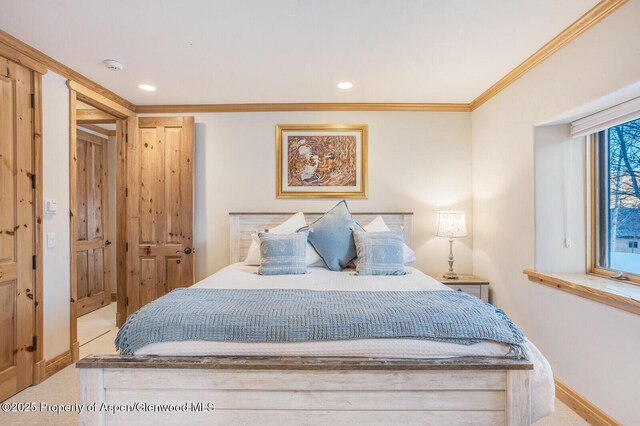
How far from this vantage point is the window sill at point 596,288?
5.76 ft

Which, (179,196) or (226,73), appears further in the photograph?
(179,196)

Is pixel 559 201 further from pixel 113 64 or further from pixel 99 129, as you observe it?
pixel 99 129

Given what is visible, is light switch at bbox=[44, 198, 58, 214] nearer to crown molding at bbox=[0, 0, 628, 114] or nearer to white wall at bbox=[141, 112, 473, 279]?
crown molding at bbox=[0, 0, 628, 114]

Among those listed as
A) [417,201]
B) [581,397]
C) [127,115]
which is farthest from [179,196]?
[581,397]

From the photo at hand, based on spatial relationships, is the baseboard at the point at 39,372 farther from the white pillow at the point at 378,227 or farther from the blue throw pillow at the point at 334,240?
the white pillow at the point at 378,227

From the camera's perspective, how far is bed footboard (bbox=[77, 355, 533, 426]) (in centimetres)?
141

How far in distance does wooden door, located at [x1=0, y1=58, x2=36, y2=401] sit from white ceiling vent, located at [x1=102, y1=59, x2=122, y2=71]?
1.65ft

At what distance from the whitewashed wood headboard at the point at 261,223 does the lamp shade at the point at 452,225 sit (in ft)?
1.12

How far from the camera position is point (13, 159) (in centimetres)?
228

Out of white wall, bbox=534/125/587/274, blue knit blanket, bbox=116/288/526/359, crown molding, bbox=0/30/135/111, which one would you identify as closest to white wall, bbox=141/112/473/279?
white wall, bbox=534/125/587/274

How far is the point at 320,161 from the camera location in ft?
11.8

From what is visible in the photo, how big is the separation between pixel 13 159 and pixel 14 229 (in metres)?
0.48

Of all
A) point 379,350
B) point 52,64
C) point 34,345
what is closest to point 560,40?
point 379,350

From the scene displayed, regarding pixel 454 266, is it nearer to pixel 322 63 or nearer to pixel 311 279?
pixel 311 279
